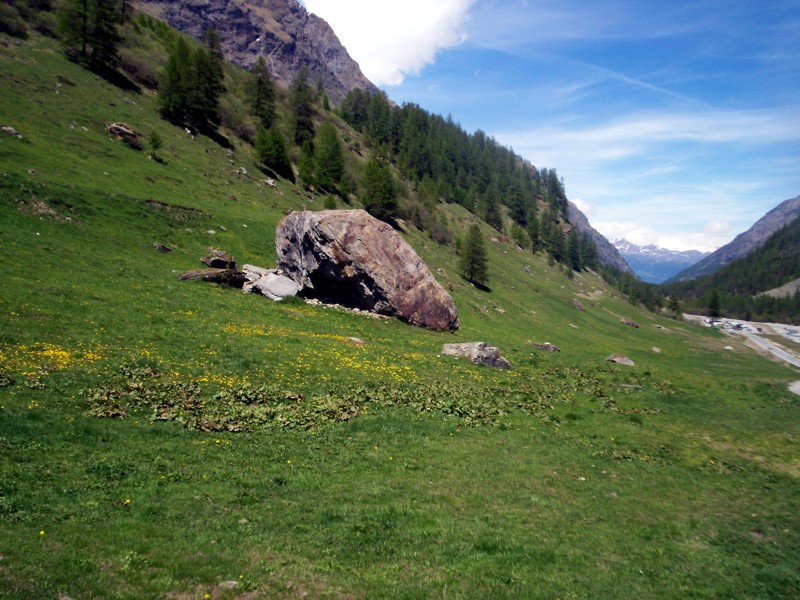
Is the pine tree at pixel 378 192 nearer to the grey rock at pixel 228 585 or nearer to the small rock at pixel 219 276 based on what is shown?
the small rock at pixel 219 276

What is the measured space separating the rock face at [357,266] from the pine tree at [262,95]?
A: 62833 millimetres

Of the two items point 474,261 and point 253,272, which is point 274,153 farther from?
point 253,272

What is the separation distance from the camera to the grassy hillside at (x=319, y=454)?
9477 millimetres

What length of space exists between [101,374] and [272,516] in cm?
1131

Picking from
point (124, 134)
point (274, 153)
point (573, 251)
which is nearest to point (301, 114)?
point (274, 153)

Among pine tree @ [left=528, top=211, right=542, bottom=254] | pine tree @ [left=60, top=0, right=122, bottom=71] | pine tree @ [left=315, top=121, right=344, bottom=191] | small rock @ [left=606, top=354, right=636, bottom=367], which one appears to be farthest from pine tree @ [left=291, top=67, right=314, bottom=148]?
pine tree @ [left=528, top=211, right=542, bottom=254]

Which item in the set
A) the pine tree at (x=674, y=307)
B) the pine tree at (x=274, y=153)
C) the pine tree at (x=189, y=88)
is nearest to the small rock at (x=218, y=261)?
the pine tree at (x=274, y=153)

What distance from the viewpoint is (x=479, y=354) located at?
34.1 m

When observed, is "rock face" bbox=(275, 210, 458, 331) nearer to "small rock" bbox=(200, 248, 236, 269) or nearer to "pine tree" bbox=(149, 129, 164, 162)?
"small rock" bbox=(200, 248, 236, 269)

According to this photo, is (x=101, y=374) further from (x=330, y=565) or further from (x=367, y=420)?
(x=330, y=565)

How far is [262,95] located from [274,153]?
24.7 m

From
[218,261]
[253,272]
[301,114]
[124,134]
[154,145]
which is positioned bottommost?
[253,272]

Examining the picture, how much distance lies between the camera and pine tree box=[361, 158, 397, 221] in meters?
90.2

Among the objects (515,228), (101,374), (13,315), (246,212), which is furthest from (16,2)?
(515,228)
